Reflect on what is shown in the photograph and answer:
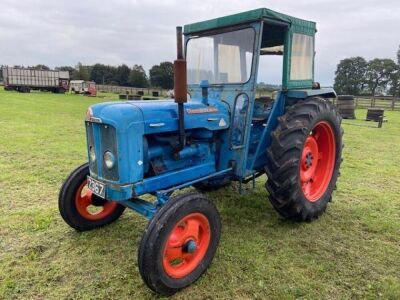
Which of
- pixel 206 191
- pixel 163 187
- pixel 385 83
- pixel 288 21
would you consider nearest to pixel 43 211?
pixel 163 187

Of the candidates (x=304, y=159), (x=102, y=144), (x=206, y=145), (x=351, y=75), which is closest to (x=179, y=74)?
(x=102, y=144)

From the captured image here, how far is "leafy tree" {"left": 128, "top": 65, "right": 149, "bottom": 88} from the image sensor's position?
206 ft

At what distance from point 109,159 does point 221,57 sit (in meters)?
1.77

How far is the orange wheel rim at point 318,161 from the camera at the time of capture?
4.09m

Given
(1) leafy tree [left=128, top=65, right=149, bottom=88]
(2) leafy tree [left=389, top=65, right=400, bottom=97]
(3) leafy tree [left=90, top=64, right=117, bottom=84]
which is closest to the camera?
(2) leafy tree [left=389, top=65, right=400, bottom=97]

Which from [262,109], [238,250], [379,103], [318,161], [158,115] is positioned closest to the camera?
[158,115]

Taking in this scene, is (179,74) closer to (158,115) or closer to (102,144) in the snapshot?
(158,115)

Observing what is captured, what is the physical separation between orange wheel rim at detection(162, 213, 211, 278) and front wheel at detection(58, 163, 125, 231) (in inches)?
47.4

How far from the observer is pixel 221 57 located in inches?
152

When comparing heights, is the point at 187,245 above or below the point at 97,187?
below

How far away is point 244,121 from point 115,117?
4.67ft

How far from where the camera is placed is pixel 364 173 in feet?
19.5

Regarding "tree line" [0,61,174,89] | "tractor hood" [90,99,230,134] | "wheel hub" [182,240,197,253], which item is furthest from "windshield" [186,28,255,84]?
"tree line" [0,61,174,89]

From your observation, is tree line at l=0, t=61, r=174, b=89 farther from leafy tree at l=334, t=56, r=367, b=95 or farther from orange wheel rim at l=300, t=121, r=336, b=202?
orange wheel rim at l=300, t=121, r=336, b=202
